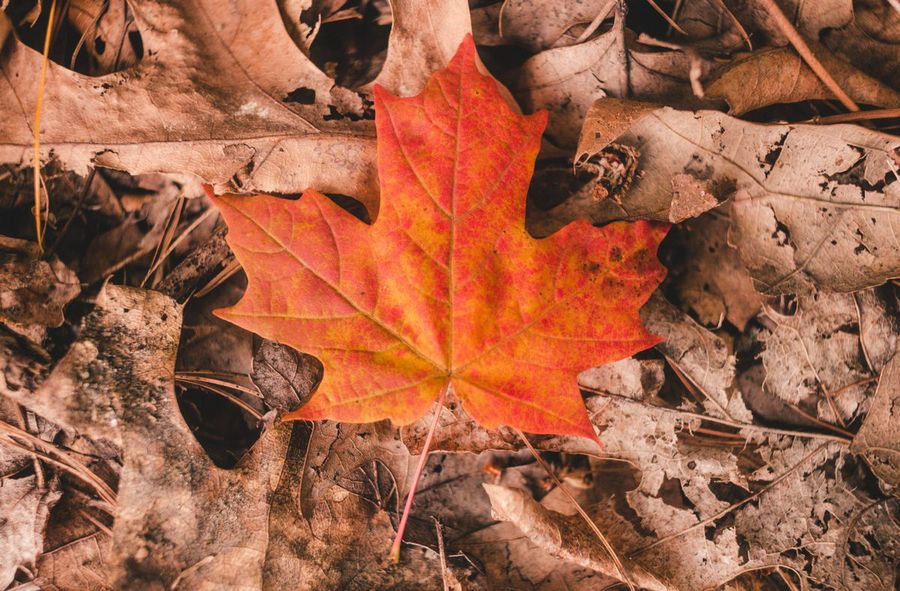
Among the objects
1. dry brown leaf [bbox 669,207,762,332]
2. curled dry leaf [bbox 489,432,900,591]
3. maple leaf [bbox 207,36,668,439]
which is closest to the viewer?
maple leaf [bbox 207,36,668,439]

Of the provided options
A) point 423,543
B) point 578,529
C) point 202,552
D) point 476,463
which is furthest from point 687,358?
point 202,552

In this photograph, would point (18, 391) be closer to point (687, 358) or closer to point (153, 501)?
point (153, 501)

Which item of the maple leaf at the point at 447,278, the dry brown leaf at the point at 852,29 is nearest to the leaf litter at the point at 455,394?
the dry brown leaf at the point at 852,29

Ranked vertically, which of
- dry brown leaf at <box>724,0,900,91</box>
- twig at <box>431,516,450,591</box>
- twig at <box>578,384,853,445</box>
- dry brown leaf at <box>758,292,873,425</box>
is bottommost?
twig at <box>431,516,450,591</box>

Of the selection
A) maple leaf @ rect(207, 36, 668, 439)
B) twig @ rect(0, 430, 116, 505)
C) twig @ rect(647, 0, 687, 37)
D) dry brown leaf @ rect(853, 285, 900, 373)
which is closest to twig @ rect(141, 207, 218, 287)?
maple leaf @ rect(207, 36, 668, 439)

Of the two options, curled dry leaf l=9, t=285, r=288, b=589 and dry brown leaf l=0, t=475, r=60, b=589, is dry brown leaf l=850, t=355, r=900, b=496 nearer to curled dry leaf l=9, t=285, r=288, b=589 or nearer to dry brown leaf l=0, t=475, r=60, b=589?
curled dry leaf l=9, t=285, r=288, b=589

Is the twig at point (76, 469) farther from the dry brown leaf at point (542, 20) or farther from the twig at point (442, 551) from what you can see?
the dry brown leaf at point (542, 20)
